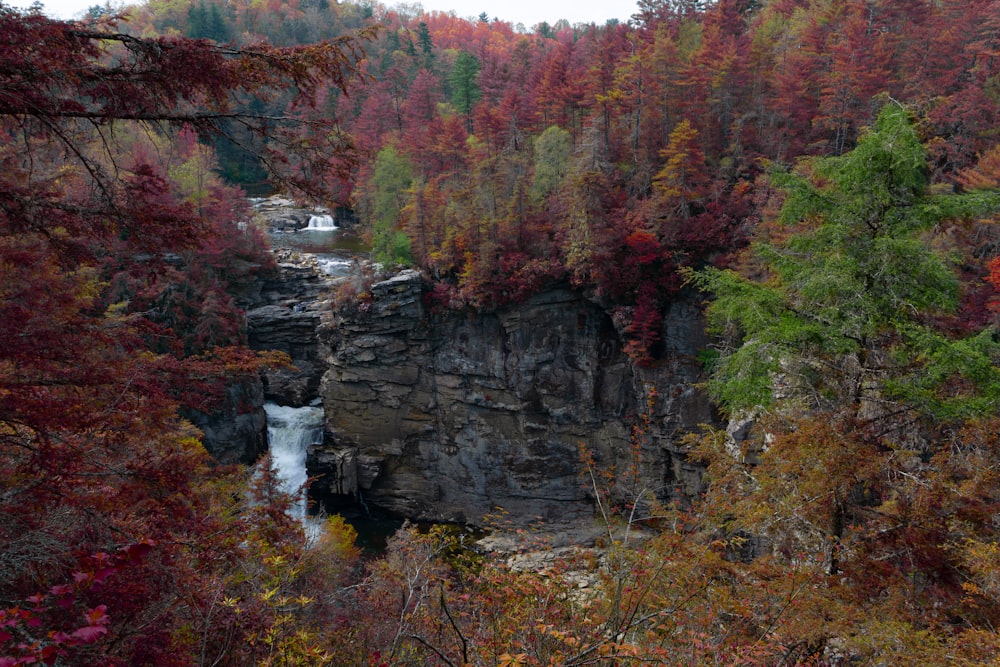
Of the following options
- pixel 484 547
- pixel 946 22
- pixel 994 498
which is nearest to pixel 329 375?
pixel 484 547

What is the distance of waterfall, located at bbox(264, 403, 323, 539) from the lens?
25750mm

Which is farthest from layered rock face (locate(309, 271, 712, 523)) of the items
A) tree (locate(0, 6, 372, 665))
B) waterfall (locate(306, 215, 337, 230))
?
tree (locate(0, 6, 372, 665))

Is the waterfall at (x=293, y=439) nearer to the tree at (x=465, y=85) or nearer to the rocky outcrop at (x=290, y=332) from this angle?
the rocky outcrop at (x=290, y=332)

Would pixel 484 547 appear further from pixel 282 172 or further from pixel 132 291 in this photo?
pixel 282 172

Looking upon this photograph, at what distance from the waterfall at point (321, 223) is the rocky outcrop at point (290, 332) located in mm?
12002

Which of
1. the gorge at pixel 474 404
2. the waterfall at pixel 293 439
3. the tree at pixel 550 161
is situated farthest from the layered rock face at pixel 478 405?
the tree at pixel 550 161

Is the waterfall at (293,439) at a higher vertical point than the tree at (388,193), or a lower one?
lower

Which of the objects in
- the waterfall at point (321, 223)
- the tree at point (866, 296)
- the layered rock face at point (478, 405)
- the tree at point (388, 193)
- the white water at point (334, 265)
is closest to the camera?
the tree at point (866, 296)

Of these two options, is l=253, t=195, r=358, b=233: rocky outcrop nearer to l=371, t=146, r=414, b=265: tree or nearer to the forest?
l=371, t=146, r=414, b=265: tree

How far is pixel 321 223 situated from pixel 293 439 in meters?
21.3

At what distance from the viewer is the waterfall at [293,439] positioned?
2575 cm

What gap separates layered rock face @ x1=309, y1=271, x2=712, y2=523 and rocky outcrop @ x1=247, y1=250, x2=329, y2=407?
3370mm

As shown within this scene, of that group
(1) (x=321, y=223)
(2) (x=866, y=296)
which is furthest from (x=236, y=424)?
(2) (x=866, y=296)

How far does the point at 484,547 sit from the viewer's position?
22.3 meters
